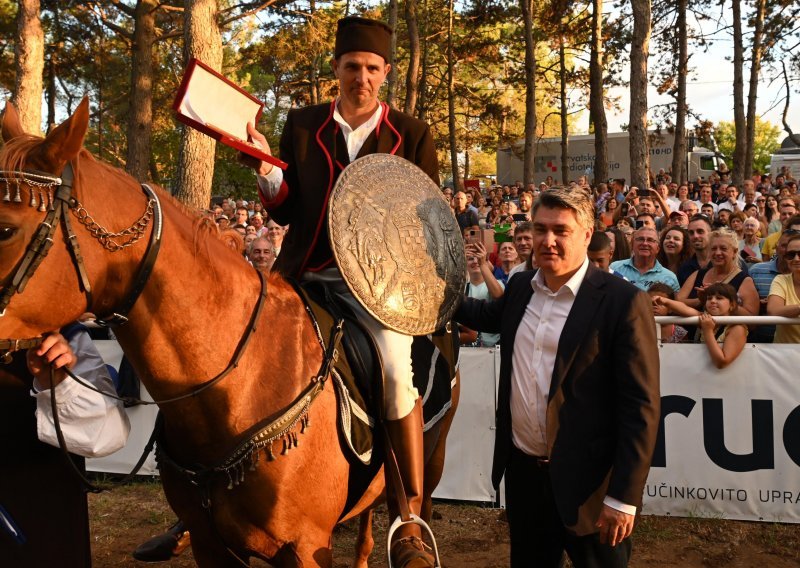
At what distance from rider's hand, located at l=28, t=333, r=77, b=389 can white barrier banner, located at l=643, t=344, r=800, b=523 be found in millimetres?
4847

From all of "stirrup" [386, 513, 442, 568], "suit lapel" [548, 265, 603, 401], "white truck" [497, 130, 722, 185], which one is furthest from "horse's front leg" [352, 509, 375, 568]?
"white truck" [497, 130, 722, 185]

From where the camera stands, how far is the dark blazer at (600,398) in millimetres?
3145

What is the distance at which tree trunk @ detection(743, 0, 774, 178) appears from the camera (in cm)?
2361

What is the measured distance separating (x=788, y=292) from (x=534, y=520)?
156 inches

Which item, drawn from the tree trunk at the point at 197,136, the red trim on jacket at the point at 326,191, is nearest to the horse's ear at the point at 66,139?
the red trim on jacket at the point at 326,191

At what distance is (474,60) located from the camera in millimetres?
30984

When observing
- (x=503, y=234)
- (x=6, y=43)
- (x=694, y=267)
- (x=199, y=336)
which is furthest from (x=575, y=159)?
(x=199, y=336)

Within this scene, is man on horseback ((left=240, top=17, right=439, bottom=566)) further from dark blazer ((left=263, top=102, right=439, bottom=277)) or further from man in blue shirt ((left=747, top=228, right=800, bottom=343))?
man in blue shirt ((left=747, top=228, right=800, bottom=343))

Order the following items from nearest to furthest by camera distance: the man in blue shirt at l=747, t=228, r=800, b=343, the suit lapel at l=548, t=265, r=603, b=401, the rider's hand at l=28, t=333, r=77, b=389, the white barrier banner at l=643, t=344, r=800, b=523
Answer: the rider's hand at l=28, t=333, r=77, b=389 < the suit lapel at l=548, t=265, r=603, b=401 < the white barrier banner at l=643, t=344, r=800, b=523 < the man in blue shirt at l=747, t=228, r=800, b=343

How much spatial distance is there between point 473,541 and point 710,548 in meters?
1.70

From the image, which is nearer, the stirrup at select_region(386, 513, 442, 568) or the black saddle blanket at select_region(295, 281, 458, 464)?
the black saddle blanket at select_region(295, 281, 458, 464)

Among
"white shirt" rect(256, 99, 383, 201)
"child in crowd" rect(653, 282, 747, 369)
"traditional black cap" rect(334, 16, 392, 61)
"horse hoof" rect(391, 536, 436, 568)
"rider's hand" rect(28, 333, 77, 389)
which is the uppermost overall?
"traditional black cap" rect(334, 16, 392, 61)

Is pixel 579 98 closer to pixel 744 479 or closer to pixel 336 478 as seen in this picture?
pixel 744 479

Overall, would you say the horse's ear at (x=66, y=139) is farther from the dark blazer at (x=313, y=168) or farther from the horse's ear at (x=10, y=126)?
the dark blazer at (x=313, y=168)
